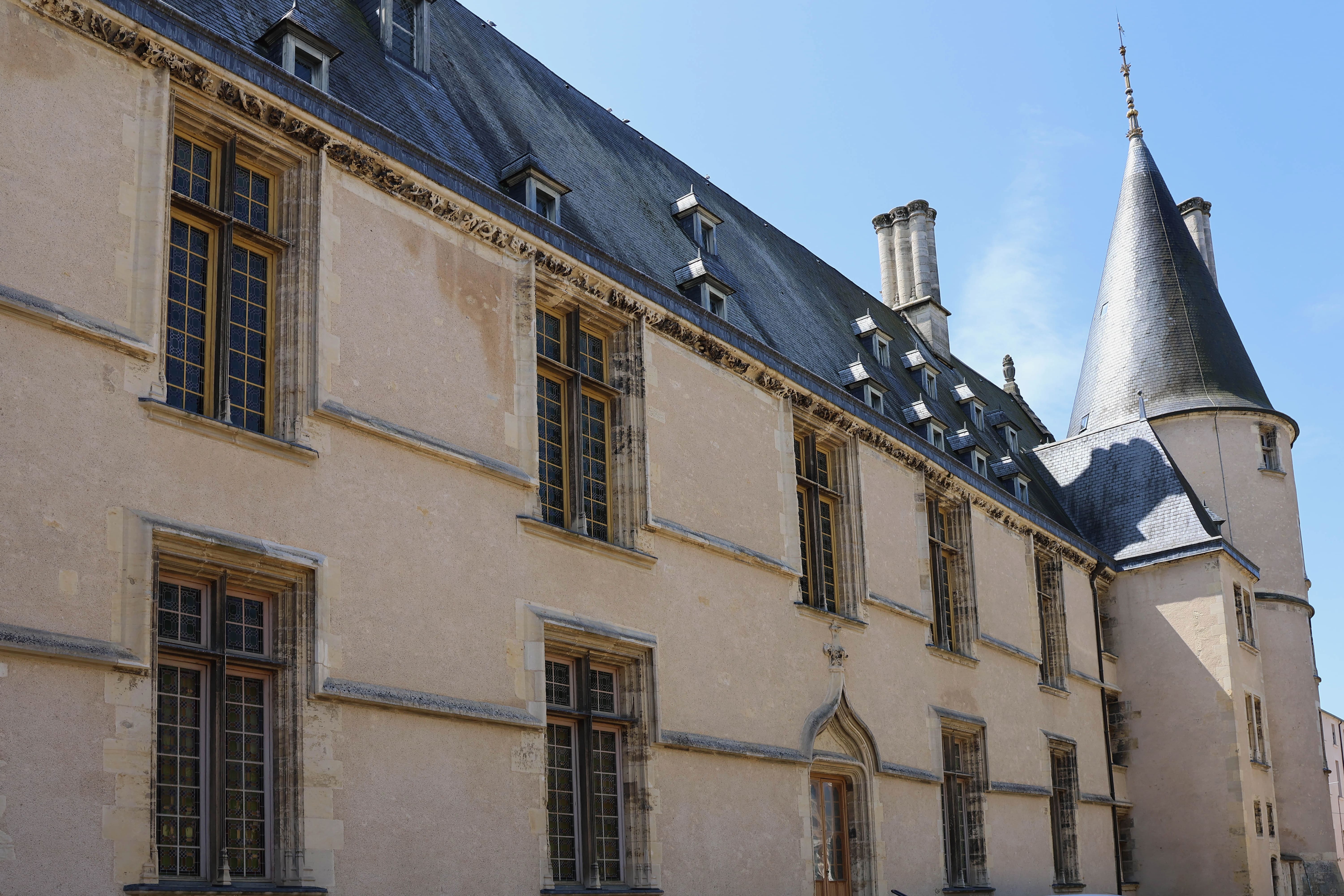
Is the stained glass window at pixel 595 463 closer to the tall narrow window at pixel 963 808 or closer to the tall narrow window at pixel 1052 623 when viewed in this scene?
the tall narrow window at pixel 963 808

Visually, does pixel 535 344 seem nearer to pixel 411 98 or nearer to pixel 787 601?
pixel 411 98

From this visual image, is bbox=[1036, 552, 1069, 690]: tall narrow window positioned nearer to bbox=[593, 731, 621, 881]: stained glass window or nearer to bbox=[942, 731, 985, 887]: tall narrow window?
bbox=[942, 731, 985, 887]: tall narrow window

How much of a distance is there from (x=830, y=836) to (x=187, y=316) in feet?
27.0

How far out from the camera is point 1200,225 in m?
30.0

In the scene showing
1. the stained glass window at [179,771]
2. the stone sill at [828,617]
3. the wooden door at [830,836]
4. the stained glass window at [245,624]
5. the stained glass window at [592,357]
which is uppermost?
the stained glass window at [592,357]

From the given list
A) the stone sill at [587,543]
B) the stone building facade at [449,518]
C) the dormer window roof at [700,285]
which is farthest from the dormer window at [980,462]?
the stone sill at [587,543]

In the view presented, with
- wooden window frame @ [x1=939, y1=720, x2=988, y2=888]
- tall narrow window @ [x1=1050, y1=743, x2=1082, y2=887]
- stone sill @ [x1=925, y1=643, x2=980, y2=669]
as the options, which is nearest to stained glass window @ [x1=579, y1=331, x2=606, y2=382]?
stone sill @ [x1=925, y1=643, x2=980, y2=669]

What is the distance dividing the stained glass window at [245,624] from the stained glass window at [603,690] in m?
3.09

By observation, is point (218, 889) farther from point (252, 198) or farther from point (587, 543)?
point (252, 198)

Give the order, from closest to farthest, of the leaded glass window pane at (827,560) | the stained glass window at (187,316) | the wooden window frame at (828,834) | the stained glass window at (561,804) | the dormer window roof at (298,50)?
the stained glass window at (187,316)
the dormer window roof at (298,50)
the stained glass window at (561,804)
the wooden window frame at (828,834)
the leaded glass window pane at (827,560)

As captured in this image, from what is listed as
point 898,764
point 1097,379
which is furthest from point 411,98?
point 1097,379

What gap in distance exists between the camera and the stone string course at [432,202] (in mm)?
8320

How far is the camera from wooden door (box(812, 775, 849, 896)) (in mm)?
13531

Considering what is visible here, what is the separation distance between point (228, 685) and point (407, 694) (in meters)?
1.19
